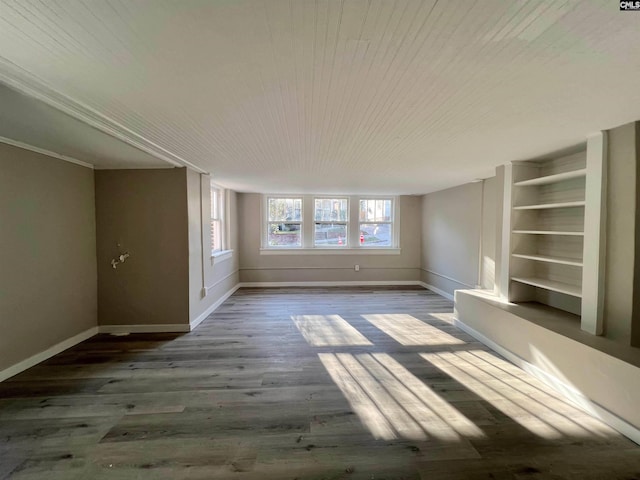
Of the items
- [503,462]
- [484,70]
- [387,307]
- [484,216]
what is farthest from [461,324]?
[484,70]

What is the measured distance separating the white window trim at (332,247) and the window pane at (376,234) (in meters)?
0.09

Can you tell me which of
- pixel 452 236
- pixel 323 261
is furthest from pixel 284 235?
pixel 452 236

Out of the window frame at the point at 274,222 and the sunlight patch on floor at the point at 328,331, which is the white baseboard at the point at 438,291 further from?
the window frame at the point at 274,222

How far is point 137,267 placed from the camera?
3.37 meters

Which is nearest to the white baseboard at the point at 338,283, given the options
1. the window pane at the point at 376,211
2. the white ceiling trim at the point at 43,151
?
the window pane at the point at 376,211

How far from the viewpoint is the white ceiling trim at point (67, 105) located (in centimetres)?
134

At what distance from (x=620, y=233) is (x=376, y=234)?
4.42m

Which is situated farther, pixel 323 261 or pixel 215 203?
pixel 323 261

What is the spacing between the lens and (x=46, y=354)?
2674mm

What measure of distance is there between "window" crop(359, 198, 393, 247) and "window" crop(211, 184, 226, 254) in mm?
3045

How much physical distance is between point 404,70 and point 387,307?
3790mm

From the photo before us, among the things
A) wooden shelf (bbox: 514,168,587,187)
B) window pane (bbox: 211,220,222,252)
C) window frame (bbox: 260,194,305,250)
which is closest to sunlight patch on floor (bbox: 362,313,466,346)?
wooden shelf (bbox: 514,168,587,187)

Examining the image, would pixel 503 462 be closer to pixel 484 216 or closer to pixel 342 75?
pixel 342 75

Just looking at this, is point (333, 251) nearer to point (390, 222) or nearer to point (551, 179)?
point (390, 222)
